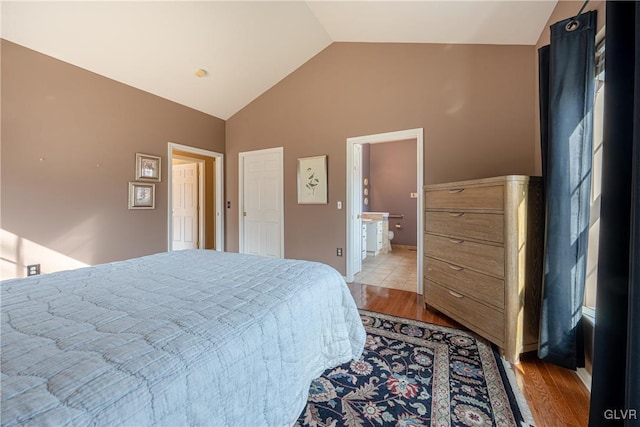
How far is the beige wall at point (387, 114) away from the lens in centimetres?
256

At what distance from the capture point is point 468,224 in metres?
2.01

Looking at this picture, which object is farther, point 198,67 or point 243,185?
point 243,185

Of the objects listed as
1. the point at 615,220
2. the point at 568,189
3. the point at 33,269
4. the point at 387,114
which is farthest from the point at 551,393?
the point at 33,269

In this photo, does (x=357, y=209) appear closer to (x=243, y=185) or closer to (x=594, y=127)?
(x=243, y=185)

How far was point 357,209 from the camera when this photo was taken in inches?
143

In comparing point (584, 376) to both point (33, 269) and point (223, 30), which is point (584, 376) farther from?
point (33, 269)

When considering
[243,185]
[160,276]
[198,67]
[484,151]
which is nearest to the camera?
[160,276]

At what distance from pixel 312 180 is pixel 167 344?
3.19 metres

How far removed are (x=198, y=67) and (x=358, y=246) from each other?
3.22m

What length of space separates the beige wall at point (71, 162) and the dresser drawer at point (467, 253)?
3.56 m

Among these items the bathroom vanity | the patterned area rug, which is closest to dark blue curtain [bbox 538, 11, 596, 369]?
the patterned area rug

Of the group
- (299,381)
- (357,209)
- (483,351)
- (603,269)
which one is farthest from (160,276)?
(357,209)

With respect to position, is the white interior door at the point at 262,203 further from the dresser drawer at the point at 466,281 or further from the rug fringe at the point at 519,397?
the rug fringe at the point at 519,397

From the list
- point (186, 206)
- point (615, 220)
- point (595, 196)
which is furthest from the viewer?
point (186, 206)
